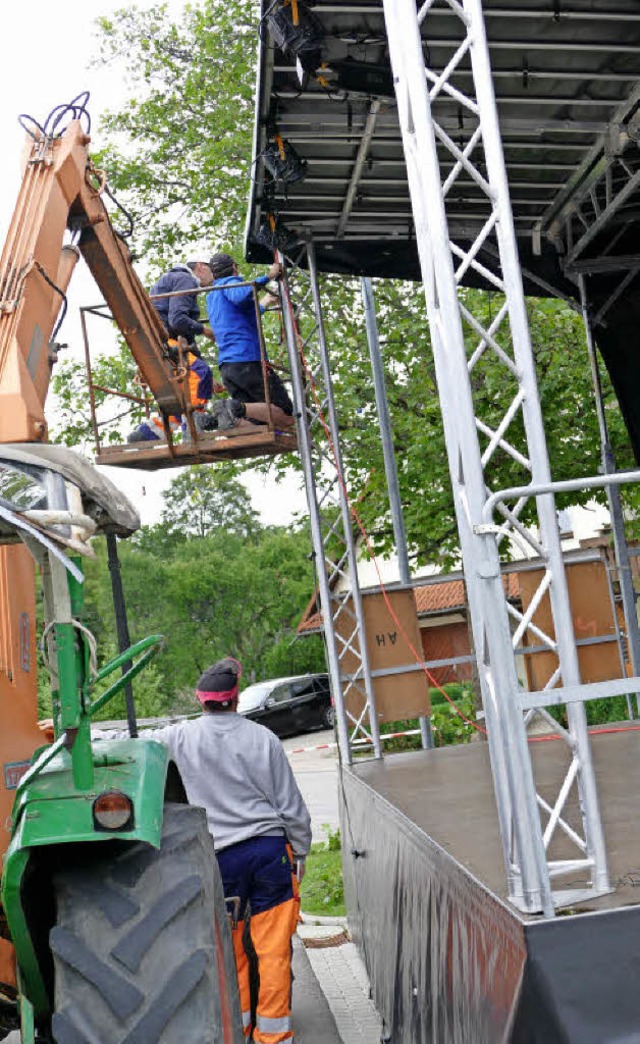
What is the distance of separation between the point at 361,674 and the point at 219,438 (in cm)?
231

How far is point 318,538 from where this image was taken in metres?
9.38

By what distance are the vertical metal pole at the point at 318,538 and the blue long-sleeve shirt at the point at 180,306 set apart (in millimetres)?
1047

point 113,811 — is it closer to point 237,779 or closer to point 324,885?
point 237,779

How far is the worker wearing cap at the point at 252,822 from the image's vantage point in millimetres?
5938

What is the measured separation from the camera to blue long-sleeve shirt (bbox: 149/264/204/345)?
10.5 metres

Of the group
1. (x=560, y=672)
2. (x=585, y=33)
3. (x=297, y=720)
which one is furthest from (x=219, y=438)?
(x=297, y=720)

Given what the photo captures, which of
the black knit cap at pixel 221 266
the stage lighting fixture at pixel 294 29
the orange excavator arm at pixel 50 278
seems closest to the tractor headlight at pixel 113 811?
the orange excavator arm at pixel 50 278

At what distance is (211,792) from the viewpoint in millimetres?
5996

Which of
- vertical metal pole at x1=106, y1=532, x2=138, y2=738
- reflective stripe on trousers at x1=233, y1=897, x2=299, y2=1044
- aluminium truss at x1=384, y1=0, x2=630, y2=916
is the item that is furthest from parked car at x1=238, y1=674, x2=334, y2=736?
vertical metal pole at x1=106, y1=532, x2=138, y2=738

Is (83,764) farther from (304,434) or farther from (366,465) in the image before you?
(366,465)

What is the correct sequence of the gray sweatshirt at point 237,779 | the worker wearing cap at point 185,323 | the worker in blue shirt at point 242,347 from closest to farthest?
the gray sweatshirt at point 237,779
the worker wearing cap at point 185,323
the worker in blue shirt at point 242,347

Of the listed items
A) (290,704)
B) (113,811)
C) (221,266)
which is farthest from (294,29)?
(290,704)

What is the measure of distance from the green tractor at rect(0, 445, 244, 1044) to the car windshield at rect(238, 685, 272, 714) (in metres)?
33.4

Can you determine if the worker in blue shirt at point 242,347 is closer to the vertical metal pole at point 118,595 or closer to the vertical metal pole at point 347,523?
the vertical metal pole at point 347,523
